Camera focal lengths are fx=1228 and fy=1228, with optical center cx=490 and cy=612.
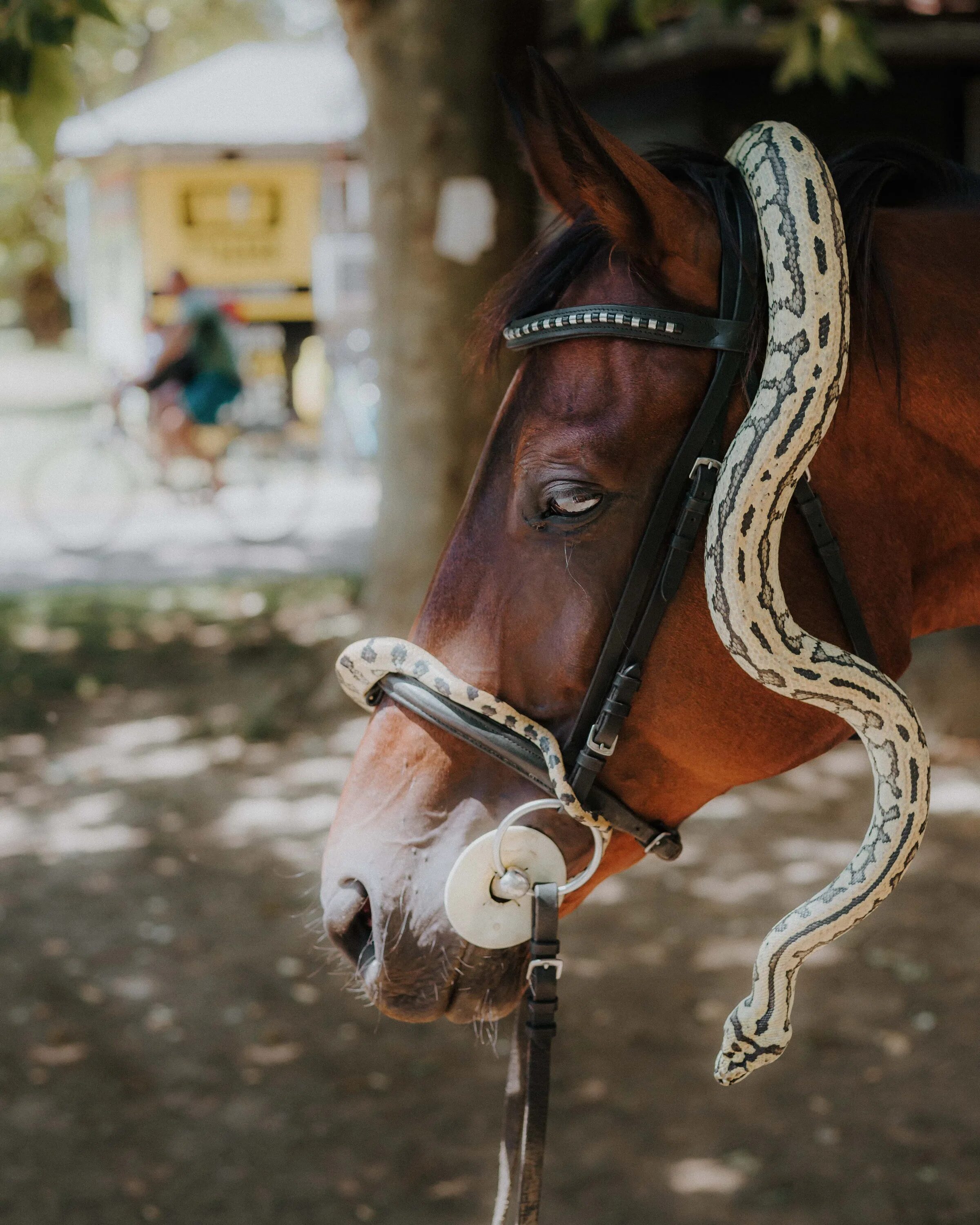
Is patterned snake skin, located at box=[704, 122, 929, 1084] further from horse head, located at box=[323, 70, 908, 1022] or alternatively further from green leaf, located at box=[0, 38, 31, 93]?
green leaf, located at box=[0, 38, 31, 93]

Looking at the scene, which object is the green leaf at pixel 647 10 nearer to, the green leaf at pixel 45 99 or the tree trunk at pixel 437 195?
the tree trunk at pixel 437 195

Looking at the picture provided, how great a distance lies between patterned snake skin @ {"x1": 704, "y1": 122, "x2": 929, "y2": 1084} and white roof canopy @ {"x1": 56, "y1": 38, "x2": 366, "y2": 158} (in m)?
16.3

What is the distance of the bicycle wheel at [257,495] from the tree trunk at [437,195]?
5.95 m

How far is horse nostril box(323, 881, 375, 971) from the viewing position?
5.37 ft

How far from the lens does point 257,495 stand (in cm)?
1262

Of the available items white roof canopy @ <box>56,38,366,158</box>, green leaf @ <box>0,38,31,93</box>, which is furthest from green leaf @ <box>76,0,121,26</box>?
white roof canopy @ <box>56,38,366,158</box>

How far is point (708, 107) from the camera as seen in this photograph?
7.16 m

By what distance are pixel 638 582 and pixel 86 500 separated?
11.7 meters

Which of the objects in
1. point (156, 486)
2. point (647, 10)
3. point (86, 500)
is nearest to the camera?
point (647, 10)

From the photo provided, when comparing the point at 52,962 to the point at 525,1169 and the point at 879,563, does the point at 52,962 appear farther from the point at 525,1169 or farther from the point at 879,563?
the point at 879,563

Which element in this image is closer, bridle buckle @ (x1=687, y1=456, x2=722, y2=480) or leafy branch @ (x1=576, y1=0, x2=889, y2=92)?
bridle buckle @ (x1=687, y1=456, x2=722, y2=480)

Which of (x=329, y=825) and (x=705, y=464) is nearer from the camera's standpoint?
(x=705, y=464)

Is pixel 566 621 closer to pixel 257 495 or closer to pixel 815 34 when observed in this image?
pixel 815 34

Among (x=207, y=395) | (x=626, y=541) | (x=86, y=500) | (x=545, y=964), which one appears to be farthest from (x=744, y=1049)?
(x=86, y=500)
